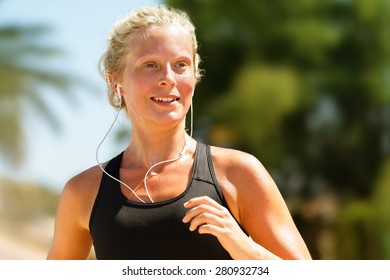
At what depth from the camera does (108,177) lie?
1.12m

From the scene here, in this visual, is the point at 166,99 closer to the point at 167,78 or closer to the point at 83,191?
the point at 167,78

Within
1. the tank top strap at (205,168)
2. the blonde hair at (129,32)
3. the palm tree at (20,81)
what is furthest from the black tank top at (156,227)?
the palm tree at (20,81)

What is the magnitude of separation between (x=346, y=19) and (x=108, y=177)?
6308 mm

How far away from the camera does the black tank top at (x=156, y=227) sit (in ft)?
3.31

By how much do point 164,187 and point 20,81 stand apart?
7548mm

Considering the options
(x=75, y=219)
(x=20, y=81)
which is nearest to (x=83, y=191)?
(x=75, y=219)

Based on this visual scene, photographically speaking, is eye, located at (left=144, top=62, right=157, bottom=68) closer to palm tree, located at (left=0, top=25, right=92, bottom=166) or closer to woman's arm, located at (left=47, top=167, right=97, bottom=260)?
woman's arm, located at (left=47, top=167, right=97, bottom=260)

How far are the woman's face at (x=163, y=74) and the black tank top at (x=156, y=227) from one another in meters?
0.09

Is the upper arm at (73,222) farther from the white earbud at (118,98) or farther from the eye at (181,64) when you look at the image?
the eye at (181,64)

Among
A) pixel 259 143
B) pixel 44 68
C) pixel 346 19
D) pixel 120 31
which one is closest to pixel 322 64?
pixel 346 19

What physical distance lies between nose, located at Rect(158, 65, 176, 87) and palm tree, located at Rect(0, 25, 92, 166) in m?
6.95

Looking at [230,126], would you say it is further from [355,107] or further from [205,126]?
[355,107]

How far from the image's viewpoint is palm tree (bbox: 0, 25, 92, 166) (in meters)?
7.91
